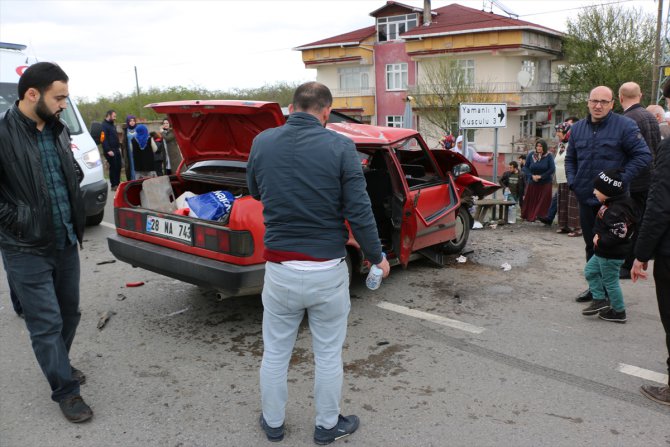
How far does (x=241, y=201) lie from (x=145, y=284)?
223 cm

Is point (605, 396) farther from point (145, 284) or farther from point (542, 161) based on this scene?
point (542, 161)

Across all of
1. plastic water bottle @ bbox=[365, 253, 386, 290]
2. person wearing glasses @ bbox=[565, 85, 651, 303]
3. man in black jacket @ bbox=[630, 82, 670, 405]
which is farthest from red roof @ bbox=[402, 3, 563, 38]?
plastic water bottle @ bbox=[365, 253, 386, 290]

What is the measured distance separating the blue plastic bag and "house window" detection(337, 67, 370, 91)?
41.4 meters

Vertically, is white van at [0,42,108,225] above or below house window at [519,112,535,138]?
above

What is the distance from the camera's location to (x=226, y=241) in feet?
14.1

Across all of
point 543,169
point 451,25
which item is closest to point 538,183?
point 543,169

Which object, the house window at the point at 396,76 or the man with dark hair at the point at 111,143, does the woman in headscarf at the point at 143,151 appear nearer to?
the man with dark hair at the point at 111,143

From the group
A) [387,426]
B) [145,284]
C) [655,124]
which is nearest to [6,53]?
[145,284]

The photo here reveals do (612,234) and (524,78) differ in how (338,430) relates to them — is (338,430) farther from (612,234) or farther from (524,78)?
(524,78)

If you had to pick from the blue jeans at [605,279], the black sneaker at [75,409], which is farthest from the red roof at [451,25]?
the black sneaker at [75,409]

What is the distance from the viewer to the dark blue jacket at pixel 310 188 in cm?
Answer: 278

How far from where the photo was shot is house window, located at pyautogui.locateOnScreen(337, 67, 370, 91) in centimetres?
4484

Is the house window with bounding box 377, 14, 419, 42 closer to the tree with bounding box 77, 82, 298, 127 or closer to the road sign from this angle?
the tree with bounding box 77, 82, 298, 127

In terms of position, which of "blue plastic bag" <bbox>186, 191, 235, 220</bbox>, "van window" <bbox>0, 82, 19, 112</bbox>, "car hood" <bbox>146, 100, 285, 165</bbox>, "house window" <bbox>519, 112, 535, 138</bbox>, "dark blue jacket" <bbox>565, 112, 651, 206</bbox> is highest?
"van window" <bbox>0, 82, 19, 112</bbox>
